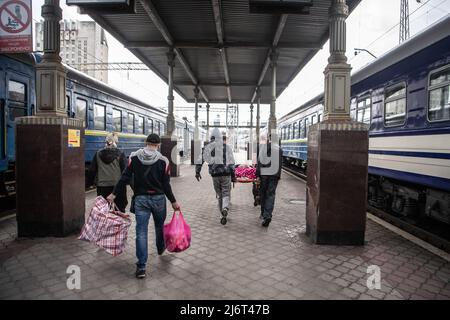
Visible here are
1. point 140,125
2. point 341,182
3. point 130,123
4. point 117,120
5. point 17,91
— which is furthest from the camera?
point 140,125

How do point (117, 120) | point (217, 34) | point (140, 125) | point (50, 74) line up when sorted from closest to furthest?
1. point (50, 74)
2. point (117, 120)
3. point (217, 34)
4. point (140, 125)

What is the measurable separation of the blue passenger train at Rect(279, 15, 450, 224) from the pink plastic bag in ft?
13.9

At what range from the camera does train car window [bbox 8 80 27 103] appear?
24.1 feet

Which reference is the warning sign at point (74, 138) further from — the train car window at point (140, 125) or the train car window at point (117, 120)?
the train car window at point (140, 125)

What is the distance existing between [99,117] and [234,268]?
9040mm

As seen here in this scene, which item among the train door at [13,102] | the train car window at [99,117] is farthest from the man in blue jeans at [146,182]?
the train car window at [99,117]

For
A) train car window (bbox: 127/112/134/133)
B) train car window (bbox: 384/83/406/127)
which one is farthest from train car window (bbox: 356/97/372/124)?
train car window (bbox: 127/112/134/133)

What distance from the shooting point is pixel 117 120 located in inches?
504

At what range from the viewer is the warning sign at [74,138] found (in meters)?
5.54

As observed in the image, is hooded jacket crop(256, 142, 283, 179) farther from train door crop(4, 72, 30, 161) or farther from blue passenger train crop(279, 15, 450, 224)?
train door crop(4, 72, 30, 161)

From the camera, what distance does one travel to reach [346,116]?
528 centimetres

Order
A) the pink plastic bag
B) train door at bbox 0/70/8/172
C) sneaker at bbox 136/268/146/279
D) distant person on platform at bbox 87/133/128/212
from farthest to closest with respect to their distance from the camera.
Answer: train door at bbox 0/70/8/172 → distant person on platform at bbox 87/133/128/212 → the pink plastic bag → sneaker at bbox 136/268/146/279

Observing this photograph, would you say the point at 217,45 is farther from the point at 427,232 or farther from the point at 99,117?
the point at 427,232

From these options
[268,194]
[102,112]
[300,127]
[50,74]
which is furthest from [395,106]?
[300,127]
